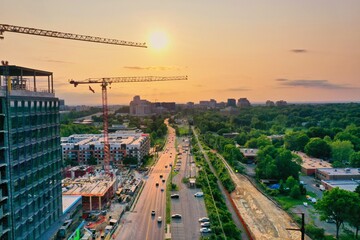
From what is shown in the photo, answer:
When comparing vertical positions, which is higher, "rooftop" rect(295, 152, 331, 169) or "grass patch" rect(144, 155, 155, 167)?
"rooftop" rect(295, 152, 331, 169)

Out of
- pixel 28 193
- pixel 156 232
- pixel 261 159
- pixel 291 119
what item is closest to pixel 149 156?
pixel 261 159

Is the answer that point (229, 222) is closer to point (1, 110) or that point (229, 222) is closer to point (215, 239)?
point (215, 239)

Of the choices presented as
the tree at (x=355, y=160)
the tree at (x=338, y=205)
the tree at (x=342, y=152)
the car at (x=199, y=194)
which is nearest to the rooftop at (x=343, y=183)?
the tree at (x=355, y=160)

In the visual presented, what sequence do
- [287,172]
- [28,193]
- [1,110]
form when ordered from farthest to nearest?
1. [287,172]
2. [28,193]
3. [1,110]

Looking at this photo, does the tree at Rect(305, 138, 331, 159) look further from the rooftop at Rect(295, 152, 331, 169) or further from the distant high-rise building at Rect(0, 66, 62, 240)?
the distant high-rise building at Rect(0, 66, 62, 240)

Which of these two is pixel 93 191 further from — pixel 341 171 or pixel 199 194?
pixel 341 171

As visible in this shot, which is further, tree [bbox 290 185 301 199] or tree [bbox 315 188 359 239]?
tree [bbox 290 185 301 199]

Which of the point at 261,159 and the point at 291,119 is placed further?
the point at 291,119

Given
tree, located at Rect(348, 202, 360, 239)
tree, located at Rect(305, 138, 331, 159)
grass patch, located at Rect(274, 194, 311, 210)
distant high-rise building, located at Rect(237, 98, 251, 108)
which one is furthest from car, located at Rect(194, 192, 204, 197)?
distant high-rise building, located at Rect(237, 98, 251, 108)
